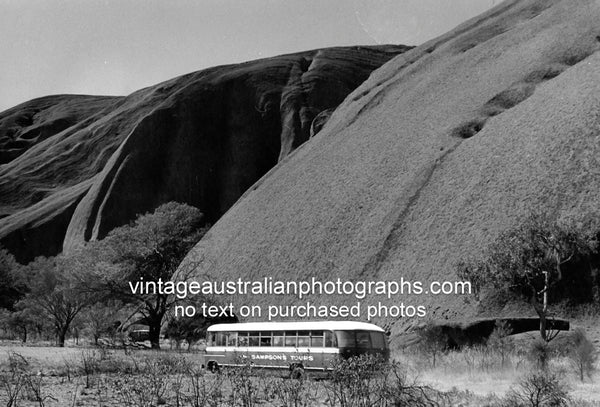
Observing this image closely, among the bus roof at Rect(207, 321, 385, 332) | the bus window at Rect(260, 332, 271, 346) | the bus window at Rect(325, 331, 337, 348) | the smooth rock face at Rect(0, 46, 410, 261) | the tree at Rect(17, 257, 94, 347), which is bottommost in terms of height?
the bus window at Rect(325, 331, 337, 348)

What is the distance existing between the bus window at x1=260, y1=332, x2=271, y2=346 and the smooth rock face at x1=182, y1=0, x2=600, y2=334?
11652 mm

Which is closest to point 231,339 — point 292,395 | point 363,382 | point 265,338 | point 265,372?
point 265,338

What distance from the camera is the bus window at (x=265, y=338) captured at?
82.6 feet

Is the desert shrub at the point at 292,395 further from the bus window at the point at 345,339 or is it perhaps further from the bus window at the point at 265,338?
the bus window at the point at 265,338

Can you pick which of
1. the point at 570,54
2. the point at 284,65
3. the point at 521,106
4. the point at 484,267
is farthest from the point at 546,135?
the point at 284,65

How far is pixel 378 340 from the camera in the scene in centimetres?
2381

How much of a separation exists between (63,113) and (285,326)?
14874 centimetres

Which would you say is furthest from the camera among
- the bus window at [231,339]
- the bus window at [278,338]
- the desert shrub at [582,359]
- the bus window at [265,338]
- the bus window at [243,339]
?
the bus window at [231,339]

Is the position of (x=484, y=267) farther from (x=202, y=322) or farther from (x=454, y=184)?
(x=202, y=322)

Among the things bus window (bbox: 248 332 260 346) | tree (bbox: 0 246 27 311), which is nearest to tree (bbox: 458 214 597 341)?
bus window (bbox: 248 332 260 346)

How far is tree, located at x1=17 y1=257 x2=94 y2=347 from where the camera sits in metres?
46.3

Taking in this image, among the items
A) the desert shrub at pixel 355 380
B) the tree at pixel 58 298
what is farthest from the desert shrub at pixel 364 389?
the tree at pixel 58 298

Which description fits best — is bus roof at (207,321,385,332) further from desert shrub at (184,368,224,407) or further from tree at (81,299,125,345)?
tree at (81,299,125,345)

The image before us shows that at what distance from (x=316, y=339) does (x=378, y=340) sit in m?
2.20
